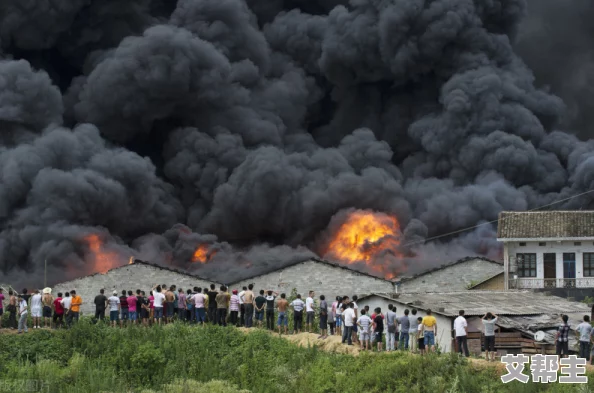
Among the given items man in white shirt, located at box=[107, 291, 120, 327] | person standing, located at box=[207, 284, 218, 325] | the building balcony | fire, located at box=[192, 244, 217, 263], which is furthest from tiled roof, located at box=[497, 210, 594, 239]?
man in white shirt, located at box=[107, 291, 120, 327]

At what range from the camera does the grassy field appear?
1249 inches

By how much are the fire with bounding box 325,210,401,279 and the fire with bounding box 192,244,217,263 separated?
7.43 metres

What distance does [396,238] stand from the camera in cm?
6544

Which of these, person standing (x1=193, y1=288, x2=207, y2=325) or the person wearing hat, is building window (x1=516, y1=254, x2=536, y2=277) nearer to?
person standing (x1=193, y1=288, x2=207, y2=325)

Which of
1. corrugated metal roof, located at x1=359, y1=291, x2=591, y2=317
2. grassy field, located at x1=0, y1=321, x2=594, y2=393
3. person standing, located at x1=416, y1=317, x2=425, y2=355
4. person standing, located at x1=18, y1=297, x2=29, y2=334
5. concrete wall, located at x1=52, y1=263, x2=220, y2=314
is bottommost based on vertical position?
grassy field, located at x1=0, y1=321, x2=594, y2=393

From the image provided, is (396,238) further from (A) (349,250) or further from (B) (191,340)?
(B) (191,340)

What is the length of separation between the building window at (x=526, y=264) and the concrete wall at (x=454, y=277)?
219cm

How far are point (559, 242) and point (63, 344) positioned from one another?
92.7 ft

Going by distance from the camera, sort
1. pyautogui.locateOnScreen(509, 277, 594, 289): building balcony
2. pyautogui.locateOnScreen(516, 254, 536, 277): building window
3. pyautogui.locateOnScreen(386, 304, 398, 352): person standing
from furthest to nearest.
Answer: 1. pyautogui.locateOnScreen(516, 254, 536, 277): building window
2. pyautogui.locateOnScreen(509, 277, 594, 289): building balcony
3. pyautogui.locateOnScreen(386, 304, 398, 352): person standing

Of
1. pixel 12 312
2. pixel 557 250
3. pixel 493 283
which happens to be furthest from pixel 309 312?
pixel 557 250

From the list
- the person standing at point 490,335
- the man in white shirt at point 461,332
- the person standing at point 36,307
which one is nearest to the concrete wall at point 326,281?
the person standing at point 36,307

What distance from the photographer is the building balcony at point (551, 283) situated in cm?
5350

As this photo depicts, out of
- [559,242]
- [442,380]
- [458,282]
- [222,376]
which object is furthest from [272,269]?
[442,380]

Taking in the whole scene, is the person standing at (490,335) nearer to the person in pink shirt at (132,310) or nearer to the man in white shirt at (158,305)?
the man in white shirt at (158,305)
